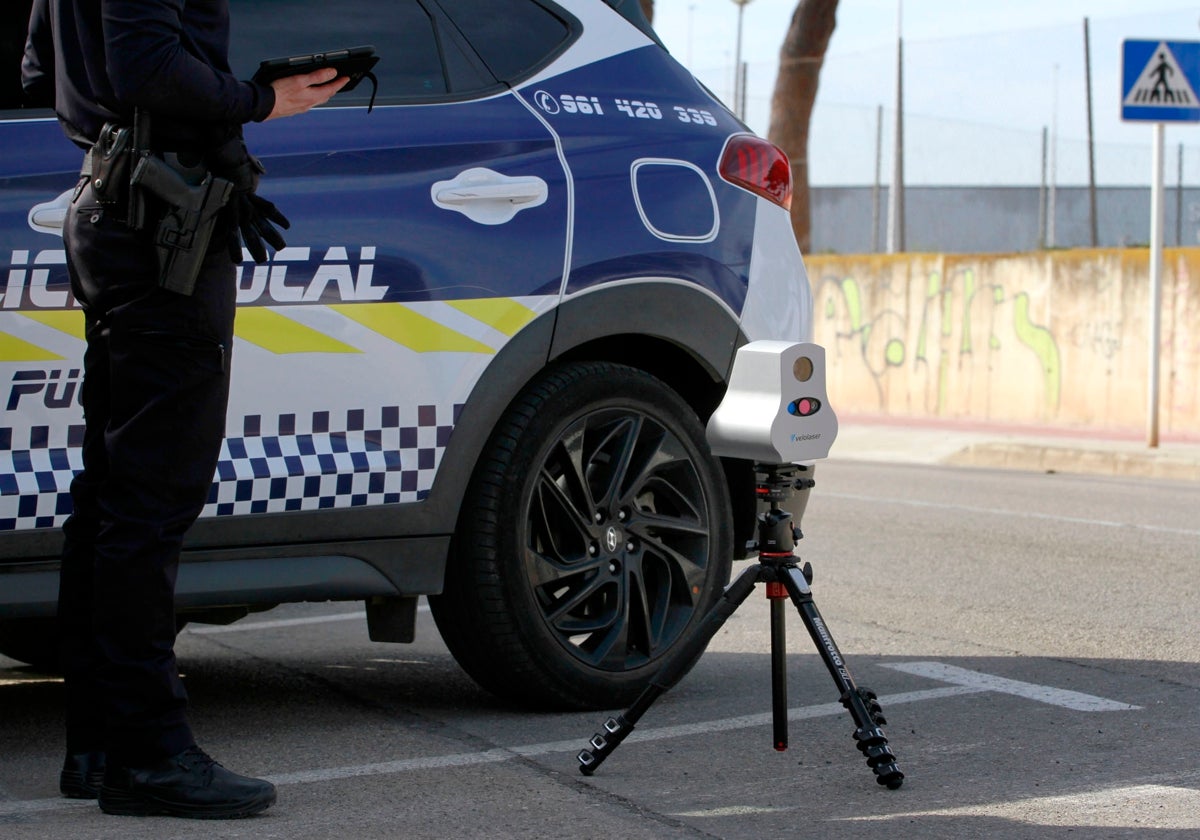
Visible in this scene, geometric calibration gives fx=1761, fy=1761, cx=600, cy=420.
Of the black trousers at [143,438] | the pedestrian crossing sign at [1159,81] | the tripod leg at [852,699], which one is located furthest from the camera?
the pedestrian crossing sign at [1159,81]

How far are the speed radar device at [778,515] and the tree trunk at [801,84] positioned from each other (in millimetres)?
18874

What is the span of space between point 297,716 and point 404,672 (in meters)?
0.70

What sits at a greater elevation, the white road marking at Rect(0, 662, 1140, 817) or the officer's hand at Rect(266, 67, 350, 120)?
the officer's hand at Rect(266, 67, 350, 120)

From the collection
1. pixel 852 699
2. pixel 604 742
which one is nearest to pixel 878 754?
pixel 852 699

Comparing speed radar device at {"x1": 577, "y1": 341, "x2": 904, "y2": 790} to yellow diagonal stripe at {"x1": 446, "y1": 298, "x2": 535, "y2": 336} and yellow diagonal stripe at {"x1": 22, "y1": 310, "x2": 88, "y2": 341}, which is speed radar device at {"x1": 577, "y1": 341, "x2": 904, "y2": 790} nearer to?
yellow diagonal stripe at {"x1": 446, "y1": 298, "x2": 535, "y2": 336}

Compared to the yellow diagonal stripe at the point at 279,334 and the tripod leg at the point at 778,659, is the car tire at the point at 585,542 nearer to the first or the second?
the yellow diagonal stripe at the point at 279,334

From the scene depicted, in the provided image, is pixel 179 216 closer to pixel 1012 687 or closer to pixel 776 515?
pixel 776 515

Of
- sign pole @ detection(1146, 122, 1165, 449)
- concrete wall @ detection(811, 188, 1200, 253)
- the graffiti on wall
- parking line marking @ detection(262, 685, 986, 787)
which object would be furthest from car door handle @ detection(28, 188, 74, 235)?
concrete wall @ detection(811, 188, 1200, 253)

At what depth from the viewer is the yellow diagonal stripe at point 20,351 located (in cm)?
370

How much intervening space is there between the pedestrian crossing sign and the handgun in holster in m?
11.8

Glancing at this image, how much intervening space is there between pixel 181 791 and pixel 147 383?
2.61 feet

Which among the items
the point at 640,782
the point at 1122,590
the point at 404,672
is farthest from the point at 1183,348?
the point at 640,782

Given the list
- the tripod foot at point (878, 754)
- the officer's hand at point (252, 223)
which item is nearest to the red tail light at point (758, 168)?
the officer's hand at point (252, 223)

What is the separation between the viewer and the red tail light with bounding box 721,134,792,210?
467 centimetres
